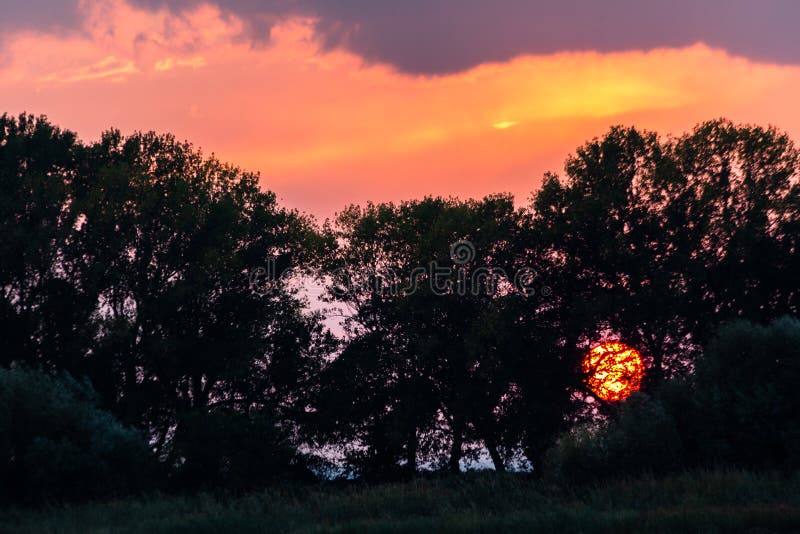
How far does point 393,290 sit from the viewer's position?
58.7m

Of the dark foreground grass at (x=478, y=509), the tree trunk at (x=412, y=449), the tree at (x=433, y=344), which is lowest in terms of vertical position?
the dark foreground grass at (x=478, y=509)

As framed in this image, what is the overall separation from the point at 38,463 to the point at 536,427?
2738 centimetres

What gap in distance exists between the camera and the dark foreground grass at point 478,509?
843 inches

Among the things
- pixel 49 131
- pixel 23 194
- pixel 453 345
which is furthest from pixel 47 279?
pixel 453 345

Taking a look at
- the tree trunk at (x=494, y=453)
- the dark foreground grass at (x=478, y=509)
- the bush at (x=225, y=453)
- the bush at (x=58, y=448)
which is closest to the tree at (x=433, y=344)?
the tree trunk at (x=494, y=453)

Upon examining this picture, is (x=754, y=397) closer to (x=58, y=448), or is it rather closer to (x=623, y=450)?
(x=623, y=450)

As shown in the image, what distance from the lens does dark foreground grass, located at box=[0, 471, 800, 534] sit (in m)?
21.4

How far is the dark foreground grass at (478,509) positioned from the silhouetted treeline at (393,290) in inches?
737

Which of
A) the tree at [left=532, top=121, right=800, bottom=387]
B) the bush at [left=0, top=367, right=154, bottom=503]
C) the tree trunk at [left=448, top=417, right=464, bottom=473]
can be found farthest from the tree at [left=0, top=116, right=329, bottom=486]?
the tree at [left=532, top=121, right=800, bottom=387]

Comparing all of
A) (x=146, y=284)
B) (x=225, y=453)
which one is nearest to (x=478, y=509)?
(x=225, y=453)

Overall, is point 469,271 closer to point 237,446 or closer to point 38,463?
point 237,446

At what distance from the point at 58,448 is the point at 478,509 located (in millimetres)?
15380

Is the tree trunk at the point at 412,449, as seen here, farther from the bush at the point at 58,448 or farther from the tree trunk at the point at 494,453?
the bush at the point at 58,448

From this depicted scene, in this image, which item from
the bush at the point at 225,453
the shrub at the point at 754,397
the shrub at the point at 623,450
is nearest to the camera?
the shrub at the point at 623,450
